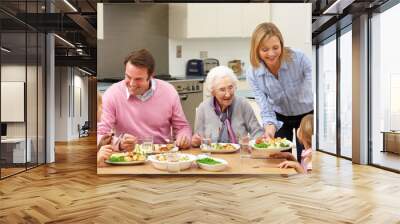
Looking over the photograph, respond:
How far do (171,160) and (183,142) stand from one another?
25cm

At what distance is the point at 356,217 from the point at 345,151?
16.3ft

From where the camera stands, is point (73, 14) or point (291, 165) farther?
point (73, 14)

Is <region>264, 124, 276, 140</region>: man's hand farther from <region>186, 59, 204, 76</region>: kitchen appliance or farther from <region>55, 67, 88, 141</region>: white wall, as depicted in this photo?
<region>55, 67, 88, 141</region>: white wall

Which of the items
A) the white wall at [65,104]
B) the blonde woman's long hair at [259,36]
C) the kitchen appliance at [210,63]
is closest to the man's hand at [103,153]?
the kitchen appliance at [210,63]

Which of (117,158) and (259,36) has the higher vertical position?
(259,36)

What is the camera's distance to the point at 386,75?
6.84m

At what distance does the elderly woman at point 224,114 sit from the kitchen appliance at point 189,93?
7 centimetres

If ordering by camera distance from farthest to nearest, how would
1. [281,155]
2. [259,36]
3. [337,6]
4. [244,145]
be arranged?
[337,6] < [281,155] < [244,145] < [259,36]

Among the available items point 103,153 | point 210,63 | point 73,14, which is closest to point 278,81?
point 210,63

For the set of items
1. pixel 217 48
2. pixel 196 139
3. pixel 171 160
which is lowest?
pixel 171 160

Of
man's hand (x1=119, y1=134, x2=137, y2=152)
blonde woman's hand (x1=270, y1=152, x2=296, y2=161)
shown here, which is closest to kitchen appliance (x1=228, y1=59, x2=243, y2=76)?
blonde woman's hand (x1=270, y1=152, x2=296, y2=161)

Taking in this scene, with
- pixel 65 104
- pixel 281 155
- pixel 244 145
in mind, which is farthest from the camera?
pixel 65 104

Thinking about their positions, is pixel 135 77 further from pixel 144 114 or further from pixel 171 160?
pixel 171 160

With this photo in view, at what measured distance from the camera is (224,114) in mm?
4504
